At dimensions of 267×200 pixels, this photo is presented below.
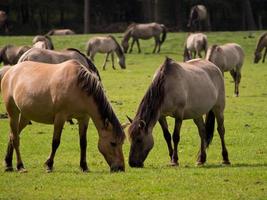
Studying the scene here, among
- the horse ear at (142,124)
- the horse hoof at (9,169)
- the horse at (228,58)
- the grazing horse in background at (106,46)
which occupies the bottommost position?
the grazing horse in background at (106,46)

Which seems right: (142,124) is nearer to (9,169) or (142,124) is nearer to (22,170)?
(22,170)

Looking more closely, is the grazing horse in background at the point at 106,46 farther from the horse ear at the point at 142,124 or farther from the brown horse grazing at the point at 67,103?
the brown horse grazing at the point at 67,103

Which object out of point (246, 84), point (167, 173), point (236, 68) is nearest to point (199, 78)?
point (167, 173)

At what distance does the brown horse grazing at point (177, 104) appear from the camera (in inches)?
477

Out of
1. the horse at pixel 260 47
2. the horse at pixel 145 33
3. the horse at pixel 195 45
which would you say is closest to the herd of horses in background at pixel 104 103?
the horse at pixel 195 45

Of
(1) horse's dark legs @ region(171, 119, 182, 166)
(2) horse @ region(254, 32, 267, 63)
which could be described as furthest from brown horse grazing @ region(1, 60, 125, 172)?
(2) horse @ region(254, 32, 267, 63)

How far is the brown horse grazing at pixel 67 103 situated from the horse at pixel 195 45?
874 inches

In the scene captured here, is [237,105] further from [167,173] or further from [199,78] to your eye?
[167,173]

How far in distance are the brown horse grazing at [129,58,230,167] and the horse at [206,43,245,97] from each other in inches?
433

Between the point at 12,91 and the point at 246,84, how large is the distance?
56.4 feet

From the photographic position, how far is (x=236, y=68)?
1032 inches

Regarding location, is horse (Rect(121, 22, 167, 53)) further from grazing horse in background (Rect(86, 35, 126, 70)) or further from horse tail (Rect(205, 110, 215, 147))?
horse tail (Rect(205, 110, 215, 147))

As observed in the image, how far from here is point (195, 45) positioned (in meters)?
34.1

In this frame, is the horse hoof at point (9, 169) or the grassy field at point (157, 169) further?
the horse hoof at point (9, 169)
